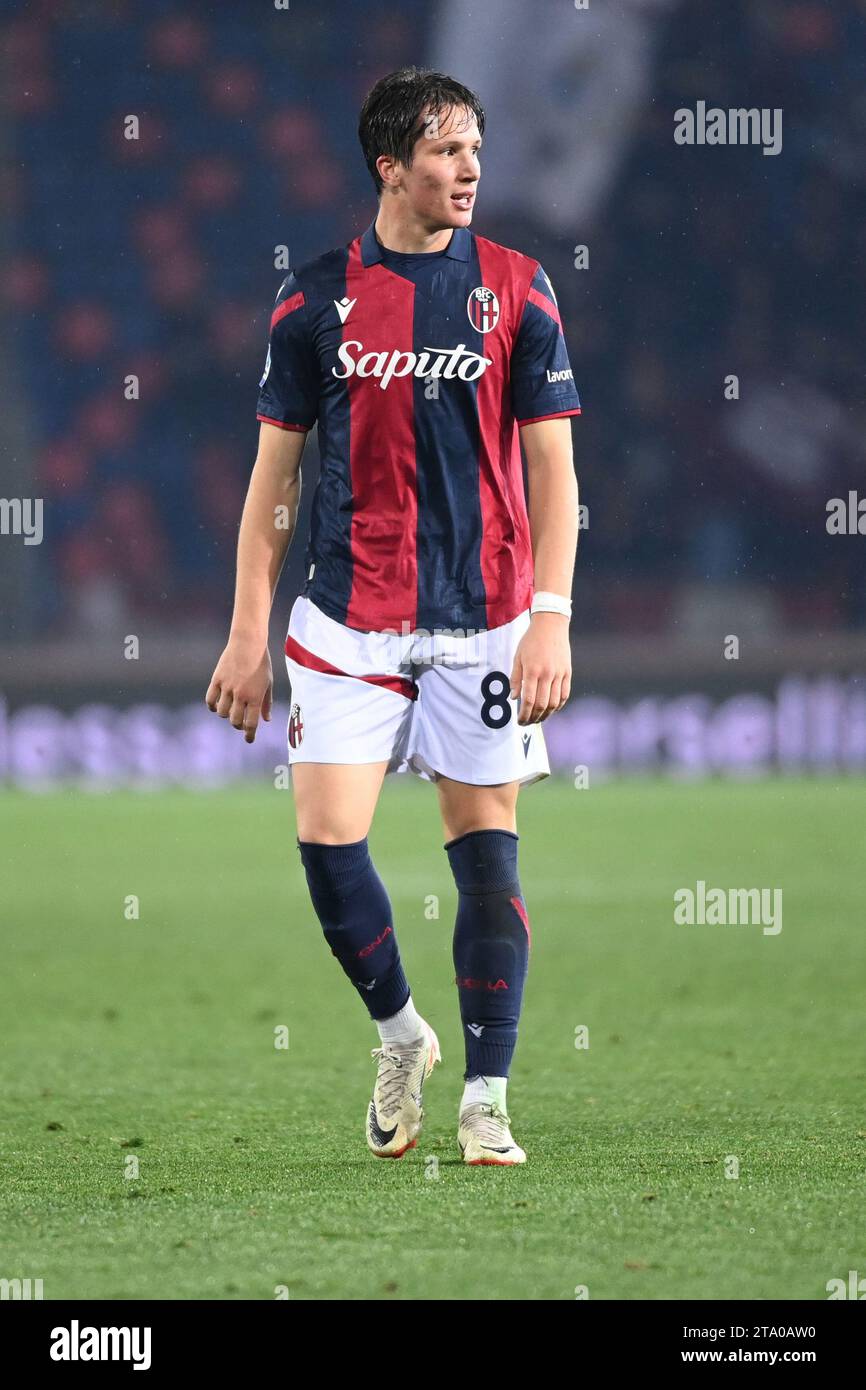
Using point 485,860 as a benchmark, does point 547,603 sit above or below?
above

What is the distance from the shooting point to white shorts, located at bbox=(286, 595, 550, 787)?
338 cm

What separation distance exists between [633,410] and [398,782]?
15.1 feet

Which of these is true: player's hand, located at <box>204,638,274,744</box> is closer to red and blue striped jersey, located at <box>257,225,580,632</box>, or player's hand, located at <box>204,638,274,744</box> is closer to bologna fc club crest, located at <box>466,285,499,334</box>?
red and blue striped jersey, located at <box>257,225,580,632</box>

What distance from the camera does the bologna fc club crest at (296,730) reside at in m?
3.41

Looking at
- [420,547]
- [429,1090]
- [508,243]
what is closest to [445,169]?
[420,547]

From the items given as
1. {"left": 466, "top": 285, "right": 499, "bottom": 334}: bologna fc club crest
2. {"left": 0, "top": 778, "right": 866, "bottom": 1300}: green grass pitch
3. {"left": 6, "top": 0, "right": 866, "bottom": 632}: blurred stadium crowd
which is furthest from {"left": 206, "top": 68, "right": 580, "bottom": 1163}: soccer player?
{"left": 6, "top": 0, "right": 866, "bottom": 632}: blurred stadium crowd

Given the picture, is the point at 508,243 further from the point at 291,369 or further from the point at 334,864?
the point at 334,864

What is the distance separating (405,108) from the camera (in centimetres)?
337

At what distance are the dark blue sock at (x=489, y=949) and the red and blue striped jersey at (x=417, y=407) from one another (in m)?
0.38

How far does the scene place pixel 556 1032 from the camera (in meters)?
5.16

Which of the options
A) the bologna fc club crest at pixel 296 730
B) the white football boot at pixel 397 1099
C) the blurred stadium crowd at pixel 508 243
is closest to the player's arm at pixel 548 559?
the bologna fc club crest at pixel 296 730

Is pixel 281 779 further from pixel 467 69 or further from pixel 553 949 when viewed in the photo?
pixel 467 69

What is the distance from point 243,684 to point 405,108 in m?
0.98

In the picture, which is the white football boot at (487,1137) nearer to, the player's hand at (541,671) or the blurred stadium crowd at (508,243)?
the player's hand at (541,671)
